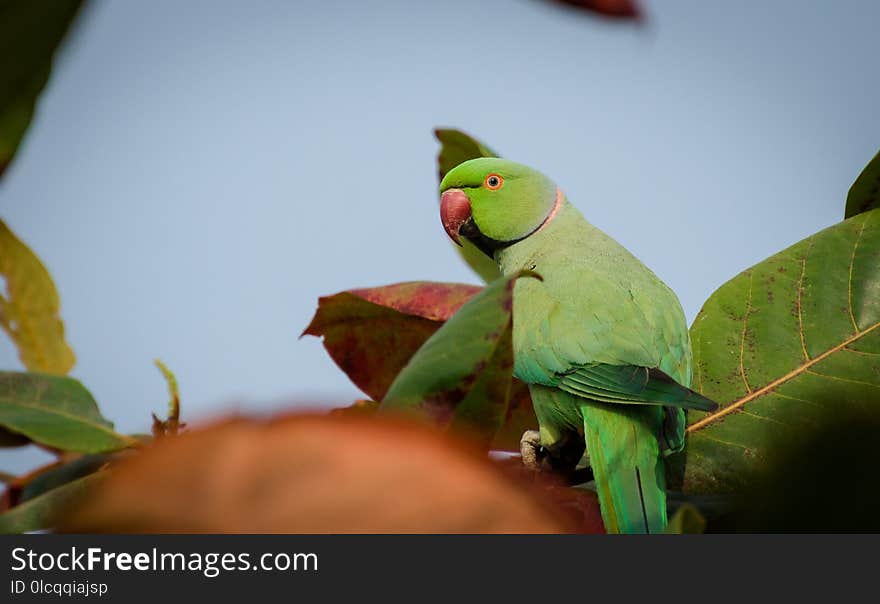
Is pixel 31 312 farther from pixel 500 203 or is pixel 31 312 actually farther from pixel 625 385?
pixel 500 203

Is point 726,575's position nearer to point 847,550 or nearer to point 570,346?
point 847,550

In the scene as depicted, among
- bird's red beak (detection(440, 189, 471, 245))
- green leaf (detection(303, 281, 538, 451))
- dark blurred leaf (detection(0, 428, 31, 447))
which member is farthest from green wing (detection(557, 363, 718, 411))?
dark blurred leaf (detection(0, 428, 31, 447))

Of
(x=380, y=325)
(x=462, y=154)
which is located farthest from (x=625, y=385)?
(x=462, y=154)

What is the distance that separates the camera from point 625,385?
4.42ft

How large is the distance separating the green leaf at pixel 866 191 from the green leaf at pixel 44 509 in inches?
39.8

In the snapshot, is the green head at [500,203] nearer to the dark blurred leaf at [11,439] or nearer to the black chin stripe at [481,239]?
the black chin stripe at [481,239]

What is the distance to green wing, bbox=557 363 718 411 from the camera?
3.63 ft

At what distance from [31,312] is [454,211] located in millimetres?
1091

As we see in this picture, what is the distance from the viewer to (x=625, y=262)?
1.64 meters

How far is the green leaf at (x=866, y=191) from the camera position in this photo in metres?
1.09

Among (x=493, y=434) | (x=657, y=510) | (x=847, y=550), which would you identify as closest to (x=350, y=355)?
(x=493, y=434)

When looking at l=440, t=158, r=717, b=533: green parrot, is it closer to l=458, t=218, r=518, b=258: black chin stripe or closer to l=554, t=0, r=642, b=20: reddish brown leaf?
l=458, t=218, r=518, b=258: black chin stripe

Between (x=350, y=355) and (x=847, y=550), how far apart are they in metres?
0.75

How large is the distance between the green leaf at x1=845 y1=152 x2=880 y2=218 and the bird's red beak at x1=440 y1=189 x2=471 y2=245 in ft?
3.22
